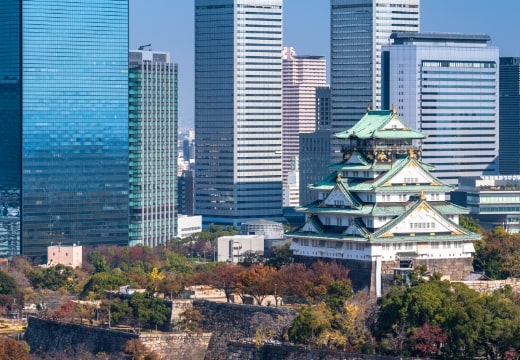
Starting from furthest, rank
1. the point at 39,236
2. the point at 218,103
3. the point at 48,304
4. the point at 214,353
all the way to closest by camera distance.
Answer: the point at 218,103 → the point at 39,236 → the point at 48,304 → the point at 214,353

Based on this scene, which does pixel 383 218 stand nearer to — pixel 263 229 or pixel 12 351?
pixel 12 351

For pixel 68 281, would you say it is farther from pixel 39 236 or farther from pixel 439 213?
pixel 39 236

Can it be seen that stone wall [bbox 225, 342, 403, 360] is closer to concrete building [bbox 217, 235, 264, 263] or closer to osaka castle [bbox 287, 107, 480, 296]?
osaka castle [bbox 287, 107, 480, 296]

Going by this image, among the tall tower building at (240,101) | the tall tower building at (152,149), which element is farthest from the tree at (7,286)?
the tall tower building at (240,101)

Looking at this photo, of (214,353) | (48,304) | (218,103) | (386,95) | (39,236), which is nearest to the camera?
(214,353)

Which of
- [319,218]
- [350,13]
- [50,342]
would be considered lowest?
[50,342]

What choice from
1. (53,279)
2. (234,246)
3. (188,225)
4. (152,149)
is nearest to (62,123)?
(152,149)

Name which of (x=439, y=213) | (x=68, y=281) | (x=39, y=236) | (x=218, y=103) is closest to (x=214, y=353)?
(x=439, y=213)

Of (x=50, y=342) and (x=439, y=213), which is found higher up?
(x=439, y=213)
